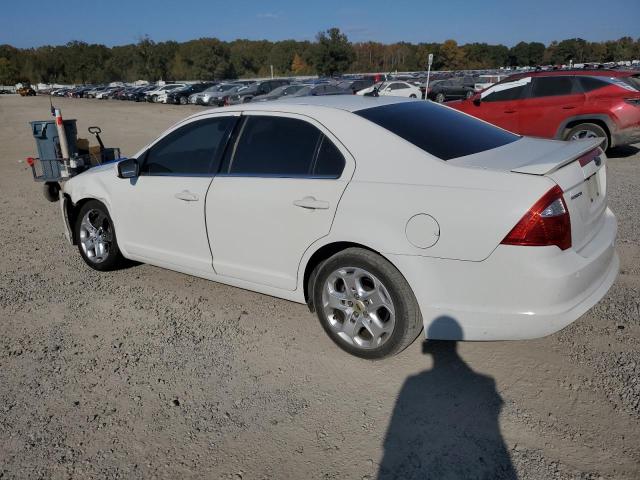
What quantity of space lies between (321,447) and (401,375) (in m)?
0.77

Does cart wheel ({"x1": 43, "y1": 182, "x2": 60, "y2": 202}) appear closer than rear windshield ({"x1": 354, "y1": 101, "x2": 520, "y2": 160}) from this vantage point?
No

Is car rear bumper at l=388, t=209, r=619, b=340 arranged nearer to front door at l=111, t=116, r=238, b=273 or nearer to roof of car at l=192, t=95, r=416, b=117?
roof of car at l=192, t=95, r=416, b=117

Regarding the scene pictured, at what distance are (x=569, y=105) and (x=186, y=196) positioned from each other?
846cm

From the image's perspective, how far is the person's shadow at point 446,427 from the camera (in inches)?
93.7

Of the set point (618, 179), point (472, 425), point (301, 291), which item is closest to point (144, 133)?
point (618, 179)

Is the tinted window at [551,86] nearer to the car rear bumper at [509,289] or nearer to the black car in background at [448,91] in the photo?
the car rear bumper at [509,289]

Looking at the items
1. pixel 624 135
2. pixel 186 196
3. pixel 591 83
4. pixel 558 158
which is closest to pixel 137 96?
pixel 591 83

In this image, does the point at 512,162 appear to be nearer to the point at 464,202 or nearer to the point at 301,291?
the point at 464,202

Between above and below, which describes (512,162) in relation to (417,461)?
above

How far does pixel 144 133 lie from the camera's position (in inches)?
731

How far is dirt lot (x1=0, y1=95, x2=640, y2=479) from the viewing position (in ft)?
8.09

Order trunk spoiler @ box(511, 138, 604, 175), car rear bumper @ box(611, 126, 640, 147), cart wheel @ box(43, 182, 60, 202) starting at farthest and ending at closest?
car rear bumper @ box(611, 126, 640, 147) < cart wheel @ box(43, 182, 60, 202) < trunk spoiler @ box(511, 138, 604, 175)

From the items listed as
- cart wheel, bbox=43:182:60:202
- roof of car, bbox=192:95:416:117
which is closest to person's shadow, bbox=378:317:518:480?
roof of car, bbox=192:95:416:117

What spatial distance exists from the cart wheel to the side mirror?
4249 millimetres
